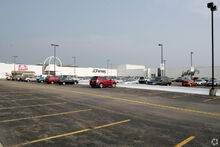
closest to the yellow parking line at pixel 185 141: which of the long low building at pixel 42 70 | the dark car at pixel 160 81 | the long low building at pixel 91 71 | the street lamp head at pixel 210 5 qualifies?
the street lamp head at pixel 210 5

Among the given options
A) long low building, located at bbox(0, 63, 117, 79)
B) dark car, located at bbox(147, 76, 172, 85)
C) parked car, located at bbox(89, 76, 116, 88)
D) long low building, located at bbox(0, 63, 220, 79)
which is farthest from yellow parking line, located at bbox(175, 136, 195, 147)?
long low building, located at bbox(0, 63, 117, 79)

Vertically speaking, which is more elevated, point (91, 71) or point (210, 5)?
point (210, 5)

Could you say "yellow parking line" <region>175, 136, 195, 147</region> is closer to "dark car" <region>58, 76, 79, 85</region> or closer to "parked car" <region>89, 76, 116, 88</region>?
"parked car" <region>89, 76, 116, 88</region>

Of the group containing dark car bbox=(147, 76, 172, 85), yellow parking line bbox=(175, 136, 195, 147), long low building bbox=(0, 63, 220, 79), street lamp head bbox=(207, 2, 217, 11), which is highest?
street lamp head bbox=(207, 2, 217, 11)

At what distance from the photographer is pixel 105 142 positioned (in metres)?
4.48

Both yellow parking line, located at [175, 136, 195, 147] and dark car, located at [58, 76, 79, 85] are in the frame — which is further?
dark car, located at [58, 76, 79, 85]

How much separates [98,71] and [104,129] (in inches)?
4264

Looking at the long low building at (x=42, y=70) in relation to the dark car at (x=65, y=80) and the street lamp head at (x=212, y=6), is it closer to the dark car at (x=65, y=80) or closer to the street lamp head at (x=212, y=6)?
the dark car at (x=65, y=80)

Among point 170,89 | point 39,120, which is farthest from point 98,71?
point 39,120

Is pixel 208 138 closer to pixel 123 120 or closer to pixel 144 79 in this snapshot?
pixel 123 120

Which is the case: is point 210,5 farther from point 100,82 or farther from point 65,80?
point 65,80

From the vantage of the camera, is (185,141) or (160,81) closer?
(185,141)

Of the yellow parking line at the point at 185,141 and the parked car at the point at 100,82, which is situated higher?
the parked car at the point at 100,82

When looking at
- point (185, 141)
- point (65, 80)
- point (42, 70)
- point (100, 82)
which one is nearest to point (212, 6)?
point (185, 141)
